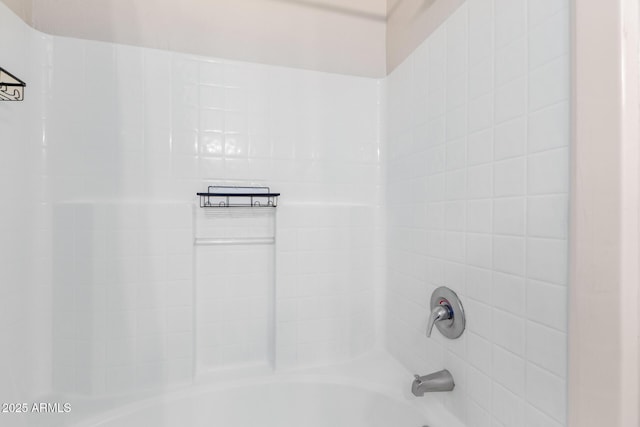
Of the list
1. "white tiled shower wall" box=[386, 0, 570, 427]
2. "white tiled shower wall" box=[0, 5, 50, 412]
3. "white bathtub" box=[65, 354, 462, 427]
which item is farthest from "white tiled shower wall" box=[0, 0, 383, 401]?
"white tiled shower wall" box=[386, 0, 570, 427]

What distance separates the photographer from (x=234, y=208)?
4.16 feet

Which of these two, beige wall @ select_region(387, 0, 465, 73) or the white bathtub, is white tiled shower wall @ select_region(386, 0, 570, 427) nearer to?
beige wall @ select_region(387, 0, 465, 73)

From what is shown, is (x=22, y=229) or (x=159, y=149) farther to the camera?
(x=159, y=149)

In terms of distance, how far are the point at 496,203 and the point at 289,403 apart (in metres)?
1.09

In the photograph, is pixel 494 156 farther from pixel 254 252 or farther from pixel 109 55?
pixel 109 55

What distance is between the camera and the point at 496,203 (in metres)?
0.79

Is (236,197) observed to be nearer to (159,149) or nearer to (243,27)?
(159,149)

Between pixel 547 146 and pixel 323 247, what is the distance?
0.89 meters

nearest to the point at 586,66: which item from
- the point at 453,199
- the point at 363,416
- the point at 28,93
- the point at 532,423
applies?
the point at 453,199

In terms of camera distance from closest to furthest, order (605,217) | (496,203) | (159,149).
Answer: (605,217) < (496,203) < (159,149)

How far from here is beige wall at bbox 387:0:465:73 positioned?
1051 millimetres

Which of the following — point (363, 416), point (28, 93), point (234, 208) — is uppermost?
point (28, 93)

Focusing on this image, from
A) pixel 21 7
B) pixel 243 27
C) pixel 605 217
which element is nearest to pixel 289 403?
pixel 605 217

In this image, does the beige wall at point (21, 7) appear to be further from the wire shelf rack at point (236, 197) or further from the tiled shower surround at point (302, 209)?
the wire shelf rack at point (236, 197)
